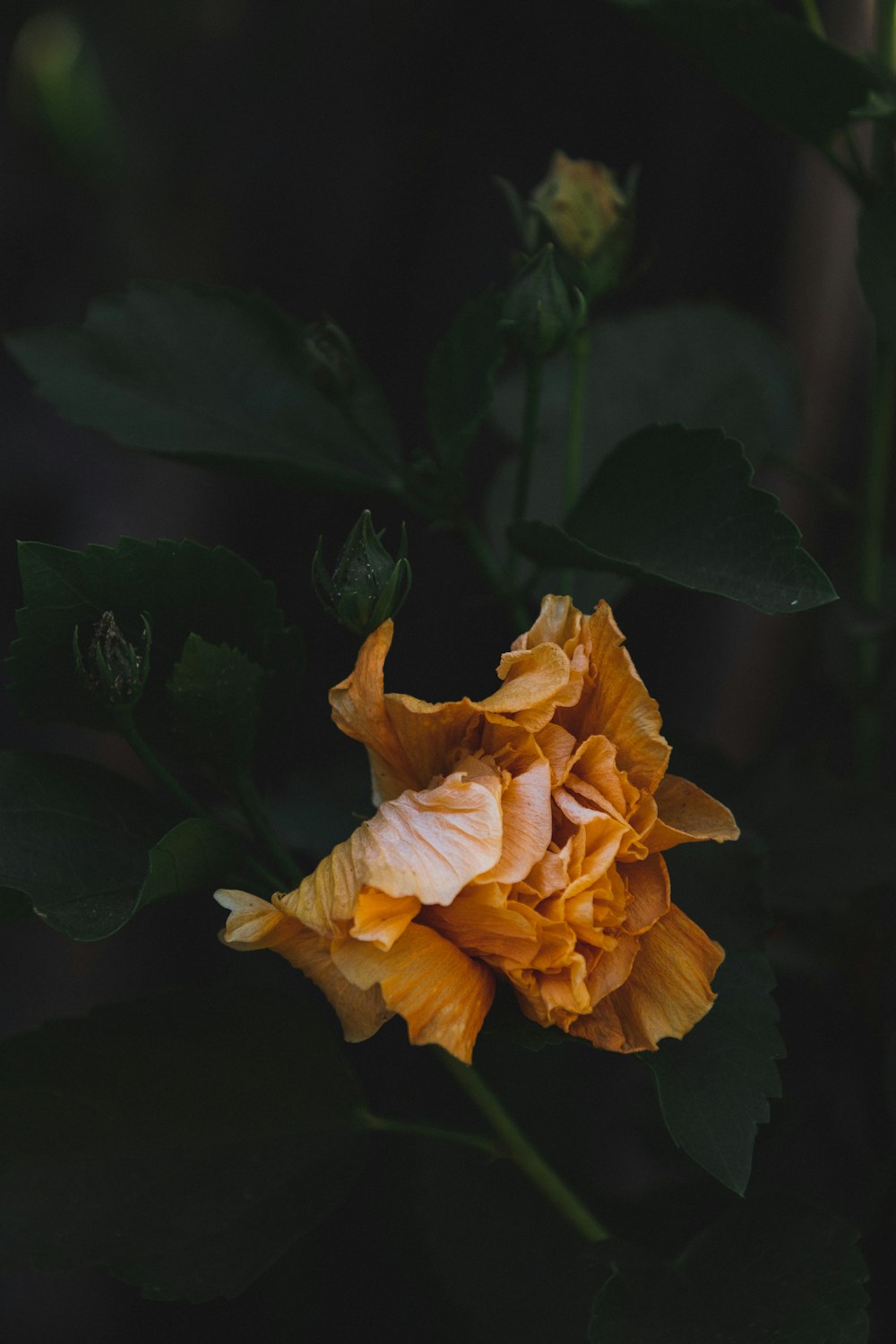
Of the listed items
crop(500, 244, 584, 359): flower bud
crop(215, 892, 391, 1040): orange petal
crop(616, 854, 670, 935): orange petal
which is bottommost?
crop(215, 892, 391, 1040): orange petal

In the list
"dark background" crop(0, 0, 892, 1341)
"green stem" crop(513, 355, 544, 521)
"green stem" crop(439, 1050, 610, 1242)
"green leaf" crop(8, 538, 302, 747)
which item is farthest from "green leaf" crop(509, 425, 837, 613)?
"dark background" crop(0, 0, 892, 1341)

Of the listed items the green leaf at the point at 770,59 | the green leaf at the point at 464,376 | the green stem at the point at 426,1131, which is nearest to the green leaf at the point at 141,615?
the green leaf at the point at 464,376

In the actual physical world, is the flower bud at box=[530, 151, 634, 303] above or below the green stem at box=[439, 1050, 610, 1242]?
above

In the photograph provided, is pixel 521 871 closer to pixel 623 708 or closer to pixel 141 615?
pixel 623 708

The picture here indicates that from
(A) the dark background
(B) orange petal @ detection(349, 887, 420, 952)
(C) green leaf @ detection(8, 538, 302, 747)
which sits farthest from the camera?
(A) the dark background

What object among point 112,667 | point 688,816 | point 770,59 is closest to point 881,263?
point 770,59

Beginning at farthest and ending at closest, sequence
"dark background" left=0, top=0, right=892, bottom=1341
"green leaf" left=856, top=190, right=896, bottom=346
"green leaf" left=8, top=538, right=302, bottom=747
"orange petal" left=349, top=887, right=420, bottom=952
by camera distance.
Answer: "dark background" left=0, top=0, right=892, bottom=1341
"green leaf" left=856, top=190, right=896, bottom=346
"green leaf" left=8, top=538, right=302, bottom=747
"orange petal" left=349, top=887, right=420, bottom=952

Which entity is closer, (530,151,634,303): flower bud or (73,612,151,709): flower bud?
(73,612,151,709): flower bud

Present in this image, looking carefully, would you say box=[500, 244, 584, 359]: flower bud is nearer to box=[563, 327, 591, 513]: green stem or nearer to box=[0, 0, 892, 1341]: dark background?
box=[563, 327, 591, 513]: green stem
